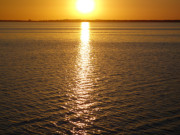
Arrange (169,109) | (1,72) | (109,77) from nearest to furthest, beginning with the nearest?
(169,109) → (109,77) → (1,72)

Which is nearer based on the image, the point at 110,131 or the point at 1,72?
the point at 110,131

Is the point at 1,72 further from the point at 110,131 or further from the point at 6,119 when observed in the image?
the point at 110,131

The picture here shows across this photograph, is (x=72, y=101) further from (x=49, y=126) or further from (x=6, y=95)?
(x=6, y=95)

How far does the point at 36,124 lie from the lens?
15.8 metres

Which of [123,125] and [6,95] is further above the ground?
[6,95]

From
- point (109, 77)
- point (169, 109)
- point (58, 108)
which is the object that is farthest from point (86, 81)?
point (169, 109)

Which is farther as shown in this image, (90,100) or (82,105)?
(90,100)

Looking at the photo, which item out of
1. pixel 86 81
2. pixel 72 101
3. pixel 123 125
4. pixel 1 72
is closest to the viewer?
pixel 123 125

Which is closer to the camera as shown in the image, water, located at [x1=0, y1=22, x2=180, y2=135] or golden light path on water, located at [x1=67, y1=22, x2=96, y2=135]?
water, located at [x1=0, y1=22, x2=180, y2=135]

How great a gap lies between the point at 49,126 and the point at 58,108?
3.22 m

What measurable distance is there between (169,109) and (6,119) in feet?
40.6

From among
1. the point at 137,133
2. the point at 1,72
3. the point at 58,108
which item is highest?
the point at 1,72

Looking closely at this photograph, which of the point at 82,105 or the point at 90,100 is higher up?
the point at 90,100

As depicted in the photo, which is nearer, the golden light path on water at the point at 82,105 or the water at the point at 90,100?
the water at the point at 90,100
